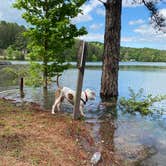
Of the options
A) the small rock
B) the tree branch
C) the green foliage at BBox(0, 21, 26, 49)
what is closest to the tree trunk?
the tree branch

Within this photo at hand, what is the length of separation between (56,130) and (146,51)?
12475 centimetres

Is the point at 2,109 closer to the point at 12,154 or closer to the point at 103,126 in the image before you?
the point at 103,126

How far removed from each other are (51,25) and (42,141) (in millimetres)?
9976

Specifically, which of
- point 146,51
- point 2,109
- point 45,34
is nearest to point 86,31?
point 45,34

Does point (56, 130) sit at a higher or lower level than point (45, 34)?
lower

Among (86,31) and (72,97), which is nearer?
(72,97)

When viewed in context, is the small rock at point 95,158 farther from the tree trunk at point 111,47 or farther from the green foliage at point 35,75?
the green foliage at point 35,75

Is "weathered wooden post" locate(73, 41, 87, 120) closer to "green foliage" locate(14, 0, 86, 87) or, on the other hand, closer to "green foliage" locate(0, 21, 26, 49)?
"green foliage" locate(14, 0, 86, 87)

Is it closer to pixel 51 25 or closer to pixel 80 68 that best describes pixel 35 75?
pixel 51 25

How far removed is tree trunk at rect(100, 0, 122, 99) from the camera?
1416 centimetres

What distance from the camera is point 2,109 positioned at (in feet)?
31.7

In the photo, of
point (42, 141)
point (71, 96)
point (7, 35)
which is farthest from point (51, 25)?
point (7, 35)

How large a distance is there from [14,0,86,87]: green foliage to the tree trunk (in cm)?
218

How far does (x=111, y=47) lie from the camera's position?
14328mm
